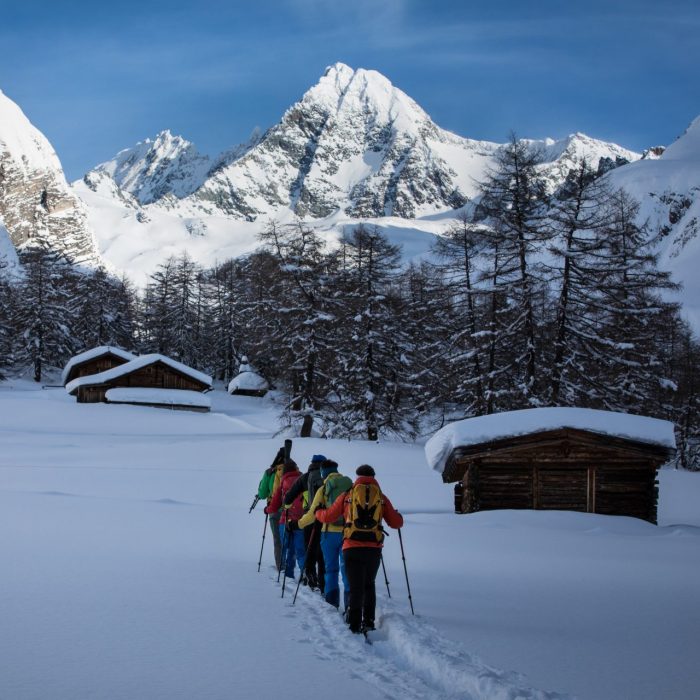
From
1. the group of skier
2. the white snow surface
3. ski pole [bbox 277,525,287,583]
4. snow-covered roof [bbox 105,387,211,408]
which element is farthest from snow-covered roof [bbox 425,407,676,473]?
the white snow surface

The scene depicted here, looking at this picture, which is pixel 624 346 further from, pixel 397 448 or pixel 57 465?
pixel 57 465

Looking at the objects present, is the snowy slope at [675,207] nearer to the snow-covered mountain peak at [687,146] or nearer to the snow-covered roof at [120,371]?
the snow-covered mountain peak at [687,146]

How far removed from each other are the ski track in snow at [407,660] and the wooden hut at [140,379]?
138 ft

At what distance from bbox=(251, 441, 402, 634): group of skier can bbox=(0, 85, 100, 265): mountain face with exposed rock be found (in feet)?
427

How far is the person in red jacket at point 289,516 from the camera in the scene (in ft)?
31.8

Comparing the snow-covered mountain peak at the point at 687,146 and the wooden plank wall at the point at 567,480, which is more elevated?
the snow-covered mountain peak at the point at 687,146

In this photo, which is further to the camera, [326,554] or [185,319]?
[185,319]

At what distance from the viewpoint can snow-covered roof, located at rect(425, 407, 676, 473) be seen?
52.6 feet

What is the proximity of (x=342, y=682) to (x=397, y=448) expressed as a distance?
2110 centimetres

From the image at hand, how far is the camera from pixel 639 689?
5.47 m

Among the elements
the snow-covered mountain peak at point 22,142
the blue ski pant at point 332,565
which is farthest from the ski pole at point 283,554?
the snow-covered mountain peak at point 22,142

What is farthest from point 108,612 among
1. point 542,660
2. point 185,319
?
point 185,319

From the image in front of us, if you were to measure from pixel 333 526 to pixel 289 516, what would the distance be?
63.0 inches

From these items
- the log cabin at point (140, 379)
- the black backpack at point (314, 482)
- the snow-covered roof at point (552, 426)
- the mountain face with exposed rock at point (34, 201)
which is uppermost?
the mountain face with exposed rock at point (34, 201)
